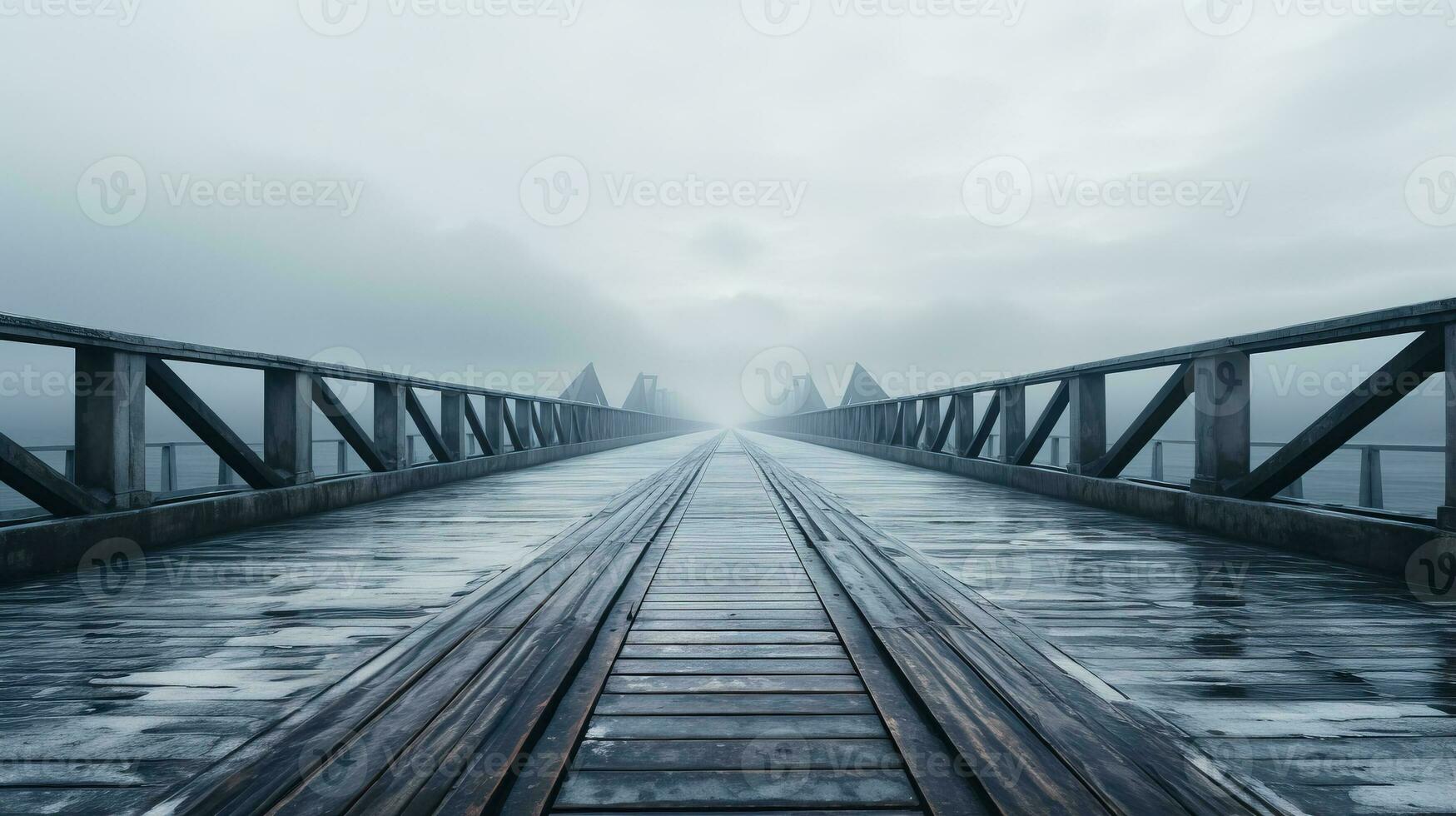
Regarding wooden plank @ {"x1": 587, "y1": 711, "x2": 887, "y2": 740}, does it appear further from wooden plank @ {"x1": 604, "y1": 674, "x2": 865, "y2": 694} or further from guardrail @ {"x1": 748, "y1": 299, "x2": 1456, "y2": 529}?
guardrail @ {"x1": 748, "y1": 299, "x2": 1456, "y2": 529}

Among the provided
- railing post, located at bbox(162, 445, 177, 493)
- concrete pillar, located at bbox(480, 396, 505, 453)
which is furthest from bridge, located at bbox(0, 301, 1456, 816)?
concrete pillar, located at bbox(480, 396, 505, 453)

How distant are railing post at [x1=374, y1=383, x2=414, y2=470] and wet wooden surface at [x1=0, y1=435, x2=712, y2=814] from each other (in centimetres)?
337

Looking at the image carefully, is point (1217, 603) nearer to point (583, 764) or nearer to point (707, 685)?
point (707, 685)

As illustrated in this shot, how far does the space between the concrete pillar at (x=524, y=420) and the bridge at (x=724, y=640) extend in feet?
29.2

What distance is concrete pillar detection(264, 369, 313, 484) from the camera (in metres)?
7.02

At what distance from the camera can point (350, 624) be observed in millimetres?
3283

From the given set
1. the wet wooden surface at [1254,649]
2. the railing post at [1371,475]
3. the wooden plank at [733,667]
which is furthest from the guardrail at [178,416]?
the railing post at [1371,475]

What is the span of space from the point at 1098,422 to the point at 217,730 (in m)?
8.37

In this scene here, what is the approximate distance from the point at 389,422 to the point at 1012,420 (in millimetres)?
8845

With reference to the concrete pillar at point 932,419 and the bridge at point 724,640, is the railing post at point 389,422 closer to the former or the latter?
the bridge at point 724,640

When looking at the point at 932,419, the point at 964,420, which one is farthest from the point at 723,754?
the point at 932,419

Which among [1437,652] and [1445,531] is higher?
[1445,531]

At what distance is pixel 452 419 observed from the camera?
1141cm

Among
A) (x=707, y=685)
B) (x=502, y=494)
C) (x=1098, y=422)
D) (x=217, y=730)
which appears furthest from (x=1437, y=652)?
(x=502, y=494)
